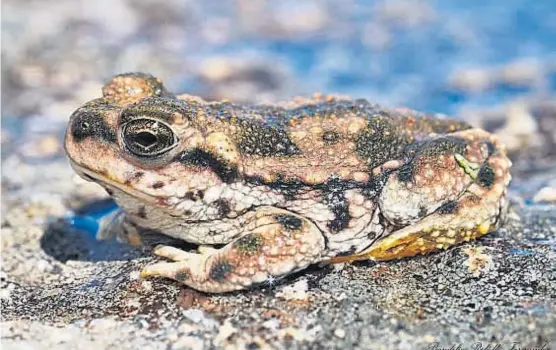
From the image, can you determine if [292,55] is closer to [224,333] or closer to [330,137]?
[330,137]

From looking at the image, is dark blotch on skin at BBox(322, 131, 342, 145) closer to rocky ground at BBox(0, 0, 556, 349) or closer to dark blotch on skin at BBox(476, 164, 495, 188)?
rocky ground at BBox(0, 0, 556, 349)

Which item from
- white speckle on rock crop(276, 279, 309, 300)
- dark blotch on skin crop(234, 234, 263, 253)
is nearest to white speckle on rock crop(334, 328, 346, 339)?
white speckle on rock crop(276, 279, 309, 300)

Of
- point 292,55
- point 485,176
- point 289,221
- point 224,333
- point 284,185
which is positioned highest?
point 292,55

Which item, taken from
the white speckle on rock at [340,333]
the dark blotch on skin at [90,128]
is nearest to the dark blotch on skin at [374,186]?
the white speckle on rock at [340,333]

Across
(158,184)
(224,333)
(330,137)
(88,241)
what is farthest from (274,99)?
(224,333)

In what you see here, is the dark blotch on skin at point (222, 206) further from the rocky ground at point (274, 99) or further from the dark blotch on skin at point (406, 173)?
the dark blotch on skin at point (406, 173)

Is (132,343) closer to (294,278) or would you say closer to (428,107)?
(294,278)
